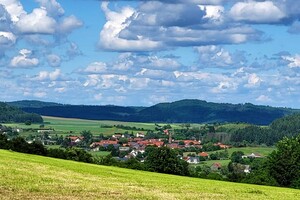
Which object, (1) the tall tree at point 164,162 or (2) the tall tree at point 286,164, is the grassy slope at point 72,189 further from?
(2) the tall tree at point 286,164

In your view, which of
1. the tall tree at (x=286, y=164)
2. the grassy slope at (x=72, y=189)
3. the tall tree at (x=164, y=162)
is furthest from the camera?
the tall tree at (x=286, y=164)

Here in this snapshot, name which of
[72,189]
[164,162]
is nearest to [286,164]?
[164,162]

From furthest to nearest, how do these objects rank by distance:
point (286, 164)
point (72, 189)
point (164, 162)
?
point (286, 164)
point (164, 162)
point (72, 189)

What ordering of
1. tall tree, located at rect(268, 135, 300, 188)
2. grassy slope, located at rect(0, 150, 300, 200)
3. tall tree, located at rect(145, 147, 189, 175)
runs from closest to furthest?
grassy slope, located at rect(0, 150, 300, 200) → tall tree, located at rect(145, 147, 189, 175) → tall tree, located at rect(268, 135, 300, 188)

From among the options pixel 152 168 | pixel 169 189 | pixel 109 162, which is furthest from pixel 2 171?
pixel 152 168

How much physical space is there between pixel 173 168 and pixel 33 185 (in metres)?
78.8

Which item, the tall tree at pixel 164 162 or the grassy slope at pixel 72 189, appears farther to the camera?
the tall tree at pixel 164 162

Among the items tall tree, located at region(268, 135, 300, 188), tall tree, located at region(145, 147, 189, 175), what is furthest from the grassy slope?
tall tree, located at region(268, 135, 300, 188)

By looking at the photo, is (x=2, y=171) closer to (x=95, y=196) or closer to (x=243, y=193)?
(x=95, y=196)

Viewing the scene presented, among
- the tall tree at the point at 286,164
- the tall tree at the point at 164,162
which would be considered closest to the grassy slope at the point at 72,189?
the tall tree at the point at 164,162

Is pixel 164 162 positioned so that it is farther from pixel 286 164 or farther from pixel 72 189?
pixel 72 189

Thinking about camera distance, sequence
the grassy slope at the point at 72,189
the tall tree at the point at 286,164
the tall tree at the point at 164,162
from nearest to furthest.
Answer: the grassy slope at the point at 72,189, the tall tree at the point at 164,162, the tall tree at the point at 286,164

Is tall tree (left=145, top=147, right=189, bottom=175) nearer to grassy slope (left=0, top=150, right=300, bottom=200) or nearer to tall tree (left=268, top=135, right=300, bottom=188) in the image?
tall tree (left=268, top=135, right=300, bottom=188)

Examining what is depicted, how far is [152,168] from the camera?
114062mm
